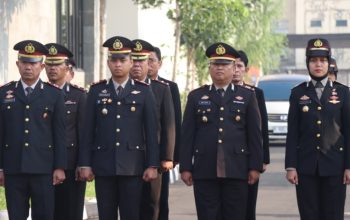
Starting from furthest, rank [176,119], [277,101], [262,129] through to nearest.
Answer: [277,101]
[176,119]
[262,129]

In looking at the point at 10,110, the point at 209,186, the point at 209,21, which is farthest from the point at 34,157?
→ the point at 209,21

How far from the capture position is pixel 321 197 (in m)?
9.84

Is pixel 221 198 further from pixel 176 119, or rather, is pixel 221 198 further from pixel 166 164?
pixel 176 119

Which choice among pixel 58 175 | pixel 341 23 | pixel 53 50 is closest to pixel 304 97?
pixel 58 175

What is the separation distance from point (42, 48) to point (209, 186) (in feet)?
6.32

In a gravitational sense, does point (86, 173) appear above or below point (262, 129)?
below

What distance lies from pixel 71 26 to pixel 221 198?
17222 mm

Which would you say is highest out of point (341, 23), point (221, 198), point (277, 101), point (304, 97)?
point (341, 23)

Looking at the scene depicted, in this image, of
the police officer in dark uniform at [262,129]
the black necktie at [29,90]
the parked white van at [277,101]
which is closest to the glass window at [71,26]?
the parked white van at [277,101]

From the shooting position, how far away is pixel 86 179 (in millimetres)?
9859

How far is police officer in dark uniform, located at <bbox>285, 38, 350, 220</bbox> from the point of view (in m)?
9.78

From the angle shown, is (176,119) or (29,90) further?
(176,119)

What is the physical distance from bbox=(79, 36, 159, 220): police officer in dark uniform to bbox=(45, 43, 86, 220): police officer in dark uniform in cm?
89

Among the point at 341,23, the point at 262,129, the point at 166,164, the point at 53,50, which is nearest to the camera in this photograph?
the point at 166,164
